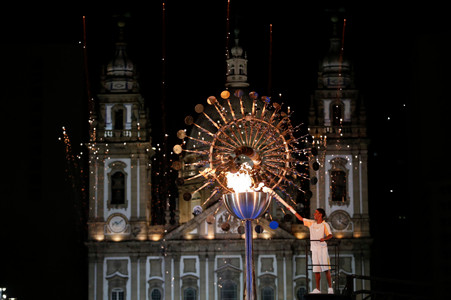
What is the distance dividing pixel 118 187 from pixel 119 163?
44.2 inches

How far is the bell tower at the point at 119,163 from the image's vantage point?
54000 mm

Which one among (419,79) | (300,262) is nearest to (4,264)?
(300,262)

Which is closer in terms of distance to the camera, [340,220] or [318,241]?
[318,241]

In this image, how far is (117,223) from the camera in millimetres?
54062

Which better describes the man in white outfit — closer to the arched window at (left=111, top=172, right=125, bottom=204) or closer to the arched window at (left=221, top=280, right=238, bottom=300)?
the arched window at (left=221, top=280, right=238, bottom=300)

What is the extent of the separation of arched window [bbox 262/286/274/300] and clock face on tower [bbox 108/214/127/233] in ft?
22.9

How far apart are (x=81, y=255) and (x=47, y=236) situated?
186cm

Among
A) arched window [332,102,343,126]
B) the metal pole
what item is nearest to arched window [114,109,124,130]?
arched window [332,102,343,126]

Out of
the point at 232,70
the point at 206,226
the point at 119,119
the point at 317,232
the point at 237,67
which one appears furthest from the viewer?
the point at 237,67

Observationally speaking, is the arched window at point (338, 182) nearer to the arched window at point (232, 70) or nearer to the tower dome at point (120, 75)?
the arched window at point (232, 70)

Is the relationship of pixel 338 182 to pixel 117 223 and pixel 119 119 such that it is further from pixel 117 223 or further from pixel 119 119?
pixel 119 119

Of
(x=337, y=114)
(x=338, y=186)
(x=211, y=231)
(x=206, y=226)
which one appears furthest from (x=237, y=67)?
(x=211, y=231)

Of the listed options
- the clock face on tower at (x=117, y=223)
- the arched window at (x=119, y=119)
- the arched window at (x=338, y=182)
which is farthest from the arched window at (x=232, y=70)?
the clock face on tower at (x=117, y=223)

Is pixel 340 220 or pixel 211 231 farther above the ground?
pixel 340 220
